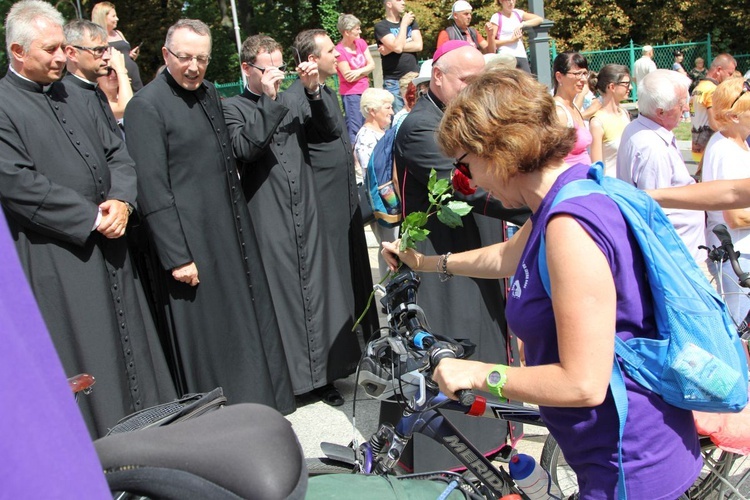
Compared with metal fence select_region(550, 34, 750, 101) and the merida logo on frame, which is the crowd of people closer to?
the merida logo on frame

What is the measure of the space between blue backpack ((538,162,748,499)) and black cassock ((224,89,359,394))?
10.5 ft

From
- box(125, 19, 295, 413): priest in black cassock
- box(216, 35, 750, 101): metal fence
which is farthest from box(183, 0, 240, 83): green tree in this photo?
box(125, 19, 295, 413): priest in black cassock

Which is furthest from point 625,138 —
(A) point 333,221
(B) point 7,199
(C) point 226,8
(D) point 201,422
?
(C) point 226,8

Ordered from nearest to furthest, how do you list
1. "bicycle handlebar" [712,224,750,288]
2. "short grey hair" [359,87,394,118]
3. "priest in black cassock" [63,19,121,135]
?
"bicycle handlebar" [712,224,750,288]
"priest in black cassock" [63,19,121,135]
"short grey hair" [359,87,394,118]

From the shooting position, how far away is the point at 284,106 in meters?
4.98

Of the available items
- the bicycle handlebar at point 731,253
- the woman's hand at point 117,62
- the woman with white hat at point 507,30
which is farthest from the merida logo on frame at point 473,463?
the woman with white hat at point 507,30

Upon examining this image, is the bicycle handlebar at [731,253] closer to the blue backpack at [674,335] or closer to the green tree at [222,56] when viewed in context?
the blue backpack at [674,335]

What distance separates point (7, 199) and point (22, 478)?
325 centimetres

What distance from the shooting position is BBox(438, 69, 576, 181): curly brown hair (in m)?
2.17

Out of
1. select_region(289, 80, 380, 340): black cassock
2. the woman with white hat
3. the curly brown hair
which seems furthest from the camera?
the woman with white hat

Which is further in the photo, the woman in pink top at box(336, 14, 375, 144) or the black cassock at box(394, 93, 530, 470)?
the woman in pink top at box(336, 14, 375, 144)

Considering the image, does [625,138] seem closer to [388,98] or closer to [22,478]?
[388,98]

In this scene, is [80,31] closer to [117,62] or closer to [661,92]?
[117,62]

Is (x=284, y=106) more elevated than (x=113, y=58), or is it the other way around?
(x=113, y=58)
